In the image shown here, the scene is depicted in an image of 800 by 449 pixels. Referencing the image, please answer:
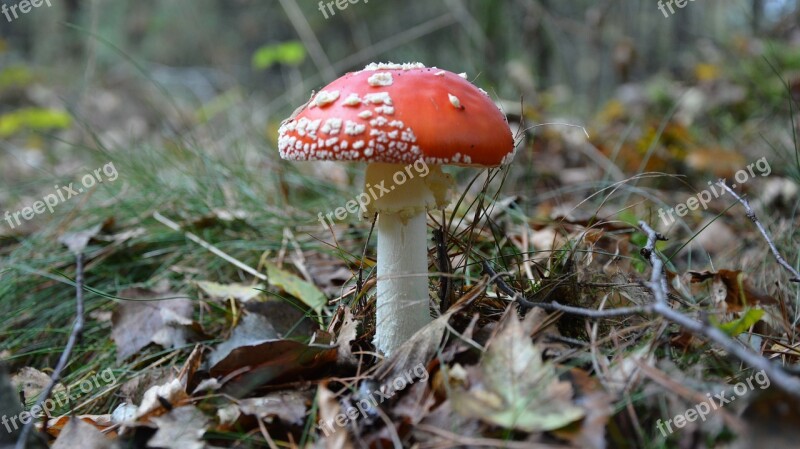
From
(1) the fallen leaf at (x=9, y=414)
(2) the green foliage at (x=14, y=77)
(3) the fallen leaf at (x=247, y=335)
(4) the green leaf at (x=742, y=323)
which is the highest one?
(2) the green foliage at (x=14, y=77)

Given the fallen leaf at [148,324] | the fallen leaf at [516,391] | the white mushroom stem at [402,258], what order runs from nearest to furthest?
1. the fallen leaf at [516,391]
2. the white mushroom stem at [402,258]
3. the fallen leaf at [148,324]

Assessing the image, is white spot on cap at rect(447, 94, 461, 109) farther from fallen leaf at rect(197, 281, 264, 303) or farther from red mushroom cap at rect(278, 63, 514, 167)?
fallen leaf at rect(197, 281, 264, 303)

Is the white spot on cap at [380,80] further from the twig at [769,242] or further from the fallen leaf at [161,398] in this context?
the twig at [769,242]

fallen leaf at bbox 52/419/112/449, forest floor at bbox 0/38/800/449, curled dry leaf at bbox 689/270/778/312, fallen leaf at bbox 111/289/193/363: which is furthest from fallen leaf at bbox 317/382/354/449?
curled dry leaf at bbox 689/270/778/312

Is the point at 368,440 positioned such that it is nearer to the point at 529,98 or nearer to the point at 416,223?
the point at 416,223

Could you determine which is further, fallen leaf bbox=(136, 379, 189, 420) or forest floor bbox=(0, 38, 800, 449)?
fallen leaf bbox=(136, 379, 189, 420)

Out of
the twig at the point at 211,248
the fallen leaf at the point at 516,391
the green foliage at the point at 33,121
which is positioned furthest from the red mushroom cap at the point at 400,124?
the green foliage at the point at 33,121
